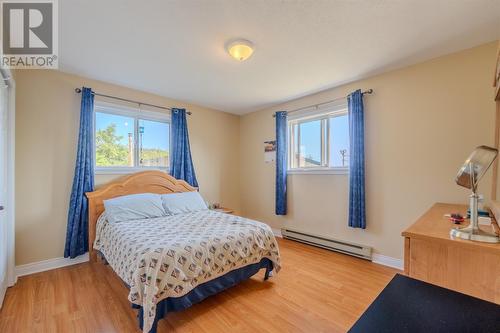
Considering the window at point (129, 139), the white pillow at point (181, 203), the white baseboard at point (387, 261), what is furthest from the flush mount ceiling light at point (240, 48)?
the white baseboard at point (387, 261)

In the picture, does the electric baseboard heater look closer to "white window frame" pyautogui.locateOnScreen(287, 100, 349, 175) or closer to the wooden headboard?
"white window frame" pyautogui.locateOnScreen(287, 100, 349, 175)

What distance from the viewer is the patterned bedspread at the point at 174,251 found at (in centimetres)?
159

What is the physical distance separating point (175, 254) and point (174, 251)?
0.02 metres

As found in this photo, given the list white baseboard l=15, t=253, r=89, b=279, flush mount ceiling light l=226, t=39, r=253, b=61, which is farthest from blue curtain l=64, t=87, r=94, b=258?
flush mount ceiling light l=226, t=39, r=253, b=61

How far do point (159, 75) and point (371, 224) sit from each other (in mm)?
3333

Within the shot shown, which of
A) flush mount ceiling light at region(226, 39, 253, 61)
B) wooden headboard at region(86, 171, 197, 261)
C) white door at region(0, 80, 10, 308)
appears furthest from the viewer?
wooden headboard at region(86, 171, 197, 261)

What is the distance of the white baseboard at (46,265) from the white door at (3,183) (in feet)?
1.22

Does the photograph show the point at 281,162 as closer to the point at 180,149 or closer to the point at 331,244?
the point at 331,244

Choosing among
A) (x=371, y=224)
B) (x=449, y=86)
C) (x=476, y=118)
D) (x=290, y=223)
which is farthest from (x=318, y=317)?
(x=449, y=86)

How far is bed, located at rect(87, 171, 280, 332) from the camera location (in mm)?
1598

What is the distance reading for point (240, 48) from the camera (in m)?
2.11

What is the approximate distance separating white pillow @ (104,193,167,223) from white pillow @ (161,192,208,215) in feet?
0.31

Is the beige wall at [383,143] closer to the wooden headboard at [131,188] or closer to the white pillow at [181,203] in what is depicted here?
the wooden headboard at [131,188]

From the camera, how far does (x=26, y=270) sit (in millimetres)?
2494
